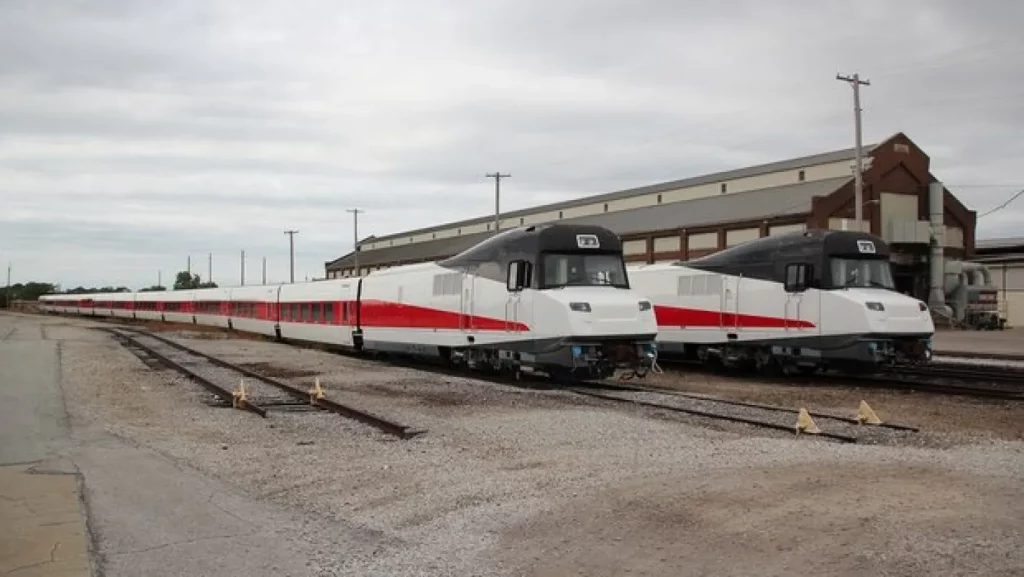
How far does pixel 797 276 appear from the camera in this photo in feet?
60.0

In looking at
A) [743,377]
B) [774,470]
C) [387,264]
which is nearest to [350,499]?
[774,470]

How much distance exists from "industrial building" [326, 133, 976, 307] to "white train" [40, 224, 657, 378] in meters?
28.6

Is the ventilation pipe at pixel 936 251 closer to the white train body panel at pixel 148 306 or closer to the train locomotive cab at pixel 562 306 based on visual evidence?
the train locomotive cab at pixel 562 306

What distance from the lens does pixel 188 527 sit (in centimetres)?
671

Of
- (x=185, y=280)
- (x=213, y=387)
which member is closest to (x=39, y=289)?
(x=185, y=280)

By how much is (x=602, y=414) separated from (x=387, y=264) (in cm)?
8239

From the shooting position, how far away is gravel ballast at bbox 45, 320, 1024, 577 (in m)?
5.78

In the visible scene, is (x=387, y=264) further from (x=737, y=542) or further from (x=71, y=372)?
(x=737, y=542)

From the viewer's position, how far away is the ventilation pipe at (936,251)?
52.3m

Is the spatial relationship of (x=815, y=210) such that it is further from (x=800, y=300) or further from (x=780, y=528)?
(x=780, y=528)

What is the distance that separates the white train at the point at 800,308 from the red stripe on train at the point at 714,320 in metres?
0.02

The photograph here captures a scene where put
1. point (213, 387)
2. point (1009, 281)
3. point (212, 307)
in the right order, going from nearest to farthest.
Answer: point (213, 387)
point (212, 307)
point (1009, 281)

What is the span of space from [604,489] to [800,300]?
468 inches

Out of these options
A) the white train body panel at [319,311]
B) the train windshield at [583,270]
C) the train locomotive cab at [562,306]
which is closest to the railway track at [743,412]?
the train locomotive cab at [562,306]
